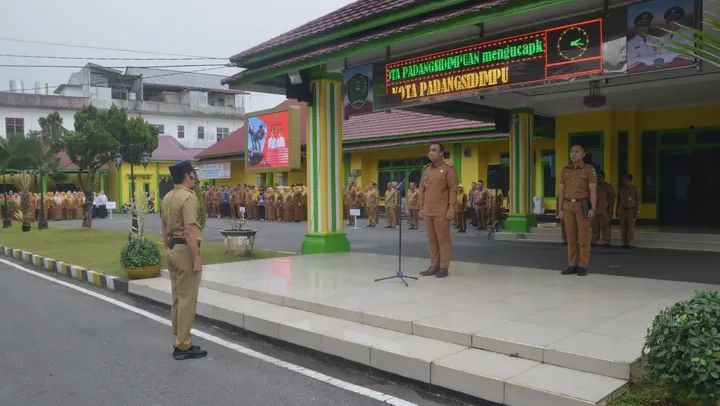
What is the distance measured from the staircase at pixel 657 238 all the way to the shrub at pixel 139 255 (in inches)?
364

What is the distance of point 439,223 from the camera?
8.34 metres

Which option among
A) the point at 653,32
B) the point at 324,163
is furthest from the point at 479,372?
the point at 324,163

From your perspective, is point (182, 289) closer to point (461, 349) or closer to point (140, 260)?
point (461, 349)

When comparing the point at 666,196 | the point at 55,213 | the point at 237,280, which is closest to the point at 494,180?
the point at 666,196

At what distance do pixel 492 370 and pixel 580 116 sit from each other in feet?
46.4

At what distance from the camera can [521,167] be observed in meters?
16.0

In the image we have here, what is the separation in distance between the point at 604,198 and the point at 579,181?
5529mm

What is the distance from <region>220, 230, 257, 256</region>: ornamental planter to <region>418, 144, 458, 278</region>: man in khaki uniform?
4596 mm

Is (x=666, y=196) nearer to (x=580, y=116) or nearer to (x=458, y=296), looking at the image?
(x=580, y=116)

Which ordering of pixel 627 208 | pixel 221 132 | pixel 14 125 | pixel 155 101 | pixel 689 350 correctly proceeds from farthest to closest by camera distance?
pixel 221 132, pixel 155 101, pixel 14 125, pixel 627 208, pixel 689 350

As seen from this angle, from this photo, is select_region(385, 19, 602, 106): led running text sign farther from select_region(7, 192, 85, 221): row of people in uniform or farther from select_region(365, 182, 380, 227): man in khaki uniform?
select_region(7, 192, 85, 221): row of people in uniform

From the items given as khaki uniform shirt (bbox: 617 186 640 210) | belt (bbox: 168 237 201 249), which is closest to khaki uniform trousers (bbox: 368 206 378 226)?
khaki uniform shirt (bbox: 617 186 640 210)

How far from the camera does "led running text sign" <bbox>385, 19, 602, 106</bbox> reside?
7.36 m

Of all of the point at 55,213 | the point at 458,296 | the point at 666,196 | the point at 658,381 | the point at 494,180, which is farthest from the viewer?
the point at 55,213
